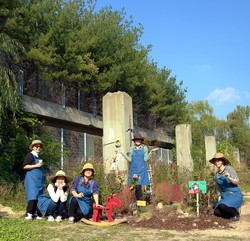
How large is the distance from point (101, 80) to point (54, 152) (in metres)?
6.45

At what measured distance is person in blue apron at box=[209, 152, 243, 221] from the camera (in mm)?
6966

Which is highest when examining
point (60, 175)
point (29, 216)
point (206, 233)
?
point (60, 175)

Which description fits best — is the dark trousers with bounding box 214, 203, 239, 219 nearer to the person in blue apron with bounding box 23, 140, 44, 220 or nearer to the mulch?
the mulch

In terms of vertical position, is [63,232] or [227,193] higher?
[227,193]

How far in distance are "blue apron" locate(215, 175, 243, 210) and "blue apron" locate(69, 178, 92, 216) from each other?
7.81 feet

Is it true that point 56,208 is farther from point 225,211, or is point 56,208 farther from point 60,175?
point 225,211

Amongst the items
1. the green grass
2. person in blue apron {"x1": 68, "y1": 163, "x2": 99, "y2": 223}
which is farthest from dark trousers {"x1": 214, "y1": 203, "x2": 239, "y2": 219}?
person in blue apron {"x1": 68, "y1": 163, "x2": 99, "y2": 223}

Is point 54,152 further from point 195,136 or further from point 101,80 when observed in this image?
point 195,136

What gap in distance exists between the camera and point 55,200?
23.1 feet

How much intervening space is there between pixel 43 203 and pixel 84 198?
82 cm

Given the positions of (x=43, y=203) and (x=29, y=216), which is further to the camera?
(x=43, y=203)

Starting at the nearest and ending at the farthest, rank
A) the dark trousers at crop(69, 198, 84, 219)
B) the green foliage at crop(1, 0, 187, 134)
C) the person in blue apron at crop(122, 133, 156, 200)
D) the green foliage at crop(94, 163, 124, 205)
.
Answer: the dark trousers at crop(69, 198, 84, 219) → the person in blue apron at crop(122, 133, 156, 200) → the green foliage at crop(94, 163, 124, 205) → the green foliage at crop(1, 0, 187, 134)

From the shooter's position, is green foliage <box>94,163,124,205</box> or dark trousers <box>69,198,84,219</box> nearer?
dark trousers <box>69,198,84,219</box>

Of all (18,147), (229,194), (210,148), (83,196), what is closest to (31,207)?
(83,196)
